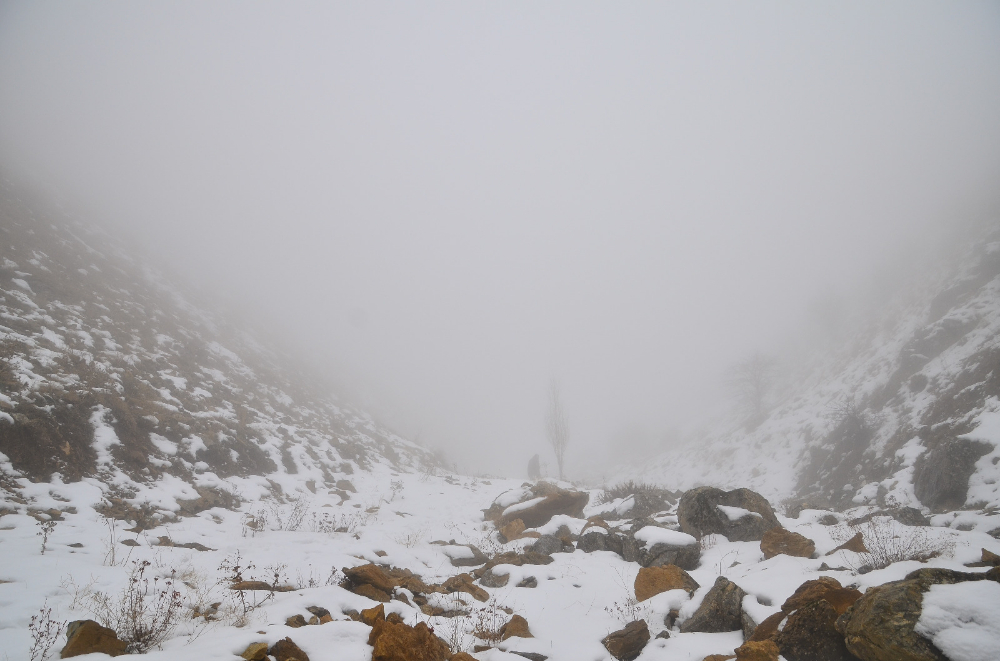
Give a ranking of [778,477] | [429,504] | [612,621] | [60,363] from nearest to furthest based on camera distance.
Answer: [612,621]
[60,363]
[429,504]
[778,477]

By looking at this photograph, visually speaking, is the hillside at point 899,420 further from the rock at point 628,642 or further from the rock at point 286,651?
the rock at point 286,651

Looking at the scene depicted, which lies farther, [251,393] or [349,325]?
[349,325]

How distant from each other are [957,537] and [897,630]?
19.5ft

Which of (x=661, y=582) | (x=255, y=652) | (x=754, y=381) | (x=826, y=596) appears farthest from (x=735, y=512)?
(x=754, y=381)

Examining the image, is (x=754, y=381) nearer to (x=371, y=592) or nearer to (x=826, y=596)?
(x=826, y=596)

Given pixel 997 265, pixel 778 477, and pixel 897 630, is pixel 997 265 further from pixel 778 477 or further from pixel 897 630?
pixel 897 630

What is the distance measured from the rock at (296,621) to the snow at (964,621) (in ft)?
19.6

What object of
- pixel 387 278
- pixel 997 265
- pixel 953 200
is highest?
pixel 387 278

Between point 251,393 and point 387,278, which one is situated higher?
point 387,278

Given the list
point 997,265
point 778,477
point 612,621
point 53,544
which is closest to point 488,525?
point 612,621

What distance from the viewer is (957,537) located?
6727 mm

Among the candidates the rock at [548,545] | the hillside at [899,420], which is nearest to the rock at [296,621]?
the rock at [548,545]

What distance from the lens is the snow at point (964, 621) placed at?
2924 millimetres

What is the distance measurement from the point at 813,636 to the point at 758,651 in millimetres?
640
